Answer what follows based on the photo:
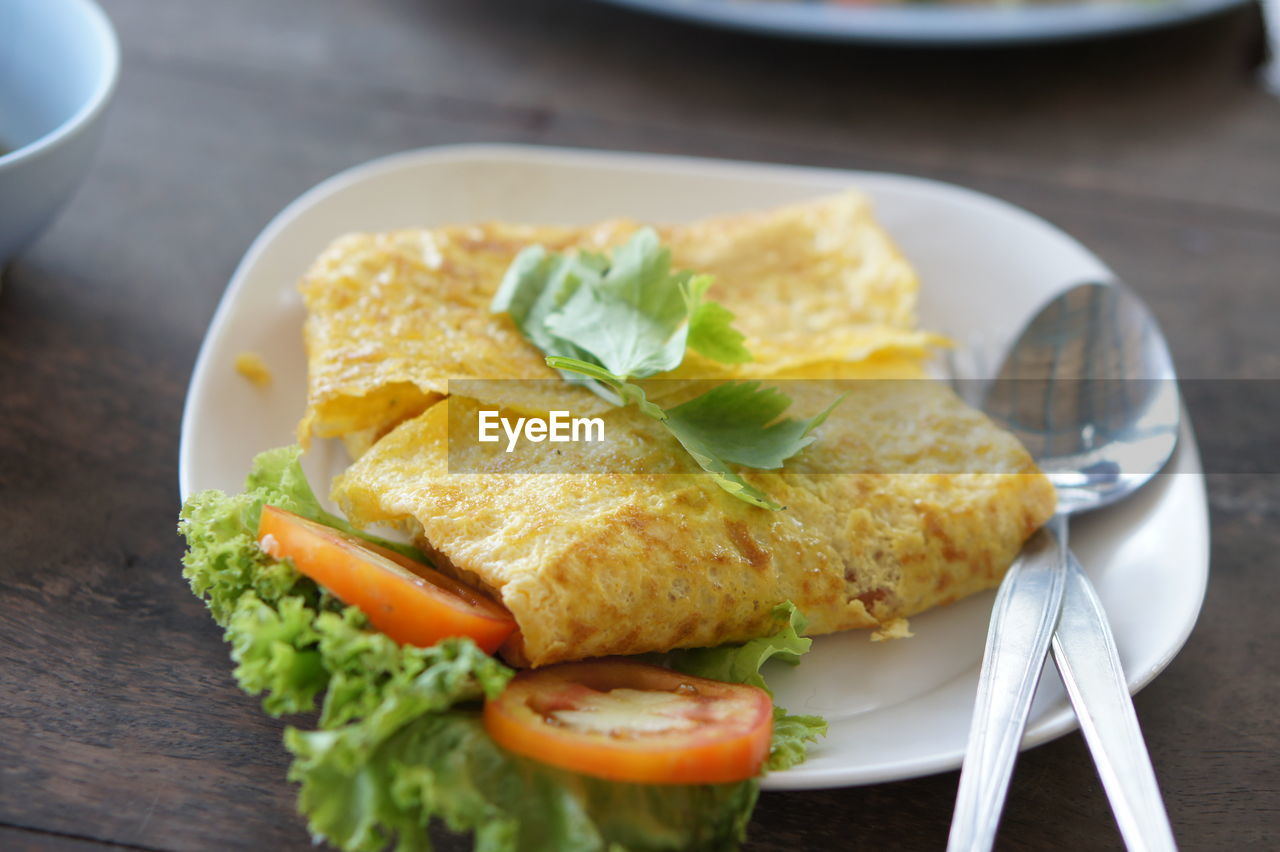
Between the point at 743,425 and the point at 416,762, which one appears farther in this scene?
the point at 743,425

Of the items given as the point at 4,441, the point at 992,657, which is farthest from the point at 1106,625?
the point at 4,441

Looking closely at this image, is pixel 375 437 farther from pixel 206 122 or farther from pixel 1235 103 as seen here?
pixel 1235 103

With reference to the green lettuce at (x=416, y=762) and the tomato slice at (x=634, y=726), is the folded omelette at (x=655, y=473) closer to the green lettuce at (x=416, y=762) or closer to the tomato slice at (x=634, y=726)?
the tomato slice at (x=634, y=726)

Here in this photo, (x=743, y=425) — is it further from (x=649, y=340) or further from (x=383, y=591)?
(x=383, y=591)

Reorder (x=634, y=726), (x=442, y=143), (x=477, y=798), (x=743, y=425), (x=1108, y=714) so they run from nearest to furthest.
→ (x=477, y=798), (x=634, y=726), (x=1108, y=714), (x=743, y=425), (x=442, y=143)

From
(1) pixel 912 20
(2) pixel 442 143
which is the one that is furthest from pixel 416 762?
(1) pixel 912 20

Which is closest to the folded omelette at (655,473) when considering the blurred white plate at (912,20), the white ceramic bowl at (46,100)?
the white ceramic bowl at (46,100)
